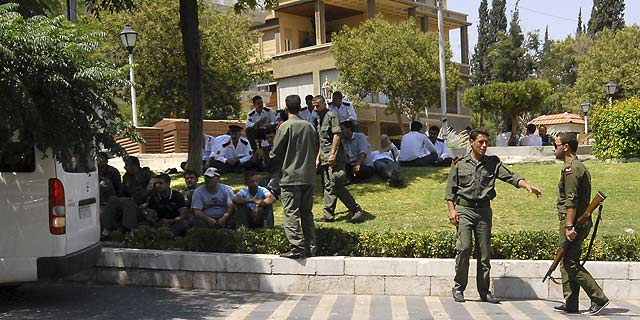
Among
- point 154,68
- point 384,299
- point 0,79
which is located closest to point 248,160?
point 384,299

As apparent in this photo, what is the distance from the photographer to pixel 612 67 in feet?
138

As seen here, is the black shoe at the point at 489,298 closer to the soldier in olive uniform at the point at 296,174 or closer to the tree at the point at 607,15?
the soldier in olive uniform at the point at 296,174

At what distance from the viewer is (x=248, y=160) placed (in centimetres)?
1449

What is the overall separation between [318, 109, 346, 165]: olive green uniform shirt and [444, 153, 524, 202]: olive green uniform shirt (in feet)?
10.5

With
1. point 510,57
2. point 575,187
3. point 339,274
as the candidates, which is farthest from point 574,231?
point 510,57

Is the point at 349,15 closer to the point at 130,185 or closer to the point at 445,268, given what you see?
the point at 130,185

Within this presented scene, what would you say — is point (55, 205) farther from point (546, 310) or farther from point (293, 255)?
point (546, 310)

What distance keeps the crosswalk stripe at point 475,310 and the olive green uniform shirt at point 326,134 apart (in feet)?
12.0

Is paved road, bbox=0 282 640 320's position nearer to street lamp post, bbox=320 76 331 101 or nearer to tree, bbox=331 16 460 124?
tree, bbox=331 16 460 124

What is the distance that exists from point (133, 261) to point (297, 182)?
225 cm

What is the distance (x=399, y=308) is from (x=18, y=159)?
4.02 m

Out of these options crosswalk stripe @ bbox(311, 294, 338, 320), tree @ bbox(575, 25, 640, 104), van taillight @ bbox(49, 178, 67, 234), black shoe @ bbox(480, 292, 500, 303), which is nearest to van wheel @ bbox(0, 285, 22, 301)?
van taillight @ bbox(49, 178, 67, 234)

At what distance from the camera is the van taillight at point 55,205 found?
701 centimetres

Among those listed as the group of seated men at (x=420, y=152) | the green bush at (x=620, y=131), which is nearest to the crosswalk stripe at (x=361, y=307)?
the group of seated men at (x=420, y=152)
